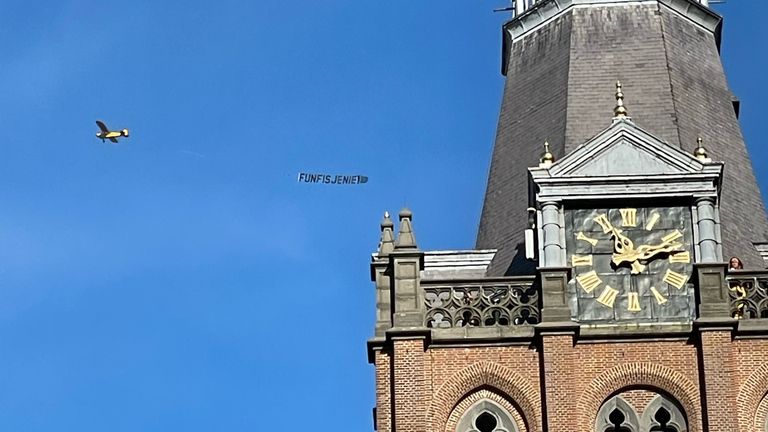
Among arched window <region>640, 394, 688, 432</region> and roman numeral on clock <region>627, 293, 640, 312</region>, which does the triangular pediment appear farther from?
arched window <region>640, 394, 688, 432</region>

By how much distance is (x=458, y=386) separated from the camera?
47.1 metres

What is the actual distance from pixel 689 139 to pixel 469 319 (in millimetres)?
5912

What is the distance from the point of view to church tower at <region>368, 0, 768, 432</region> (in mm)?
46781

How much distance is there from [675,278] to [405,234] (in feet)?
13.9

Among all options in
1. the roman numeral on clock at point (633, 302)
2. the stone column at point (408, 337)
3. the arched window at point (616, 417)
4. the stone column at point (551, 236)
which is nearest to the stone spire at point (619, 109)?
the stone column at point (551, 236)

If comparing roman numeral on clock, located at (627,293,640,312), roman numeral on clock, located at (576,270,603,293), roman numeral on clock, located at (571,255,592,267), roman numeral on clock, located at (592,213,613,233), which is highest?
roman numeral on clock, located at (592,213,613,233)

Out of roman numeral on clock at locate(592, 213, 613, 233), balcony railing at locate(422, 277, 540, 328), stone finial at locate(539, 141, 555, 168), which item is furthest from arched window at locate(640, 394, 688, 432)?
stone finial at locate(539, 141, 555, 168)

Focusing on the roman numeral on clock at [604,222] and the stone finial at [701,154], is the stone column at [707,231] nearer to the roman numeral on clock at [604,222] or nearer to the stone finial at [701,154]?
the stone finial at [701,154]

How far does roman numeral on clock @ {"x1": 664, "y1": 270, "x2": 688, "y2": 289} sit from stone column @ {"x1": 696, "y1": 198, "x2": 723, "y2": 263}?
0.41 metres

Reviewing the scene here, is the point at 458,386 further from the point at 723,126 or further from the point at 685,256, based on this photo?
the point at 723,126

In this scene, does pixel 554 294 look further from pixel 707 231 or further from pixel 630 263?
pixel 707 231

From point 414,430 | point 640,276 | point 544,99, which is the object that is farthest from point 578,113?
point 414,430

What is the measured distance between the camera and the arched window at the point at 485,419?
46812mm

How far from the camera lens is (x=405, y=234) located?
4859 centimetres
